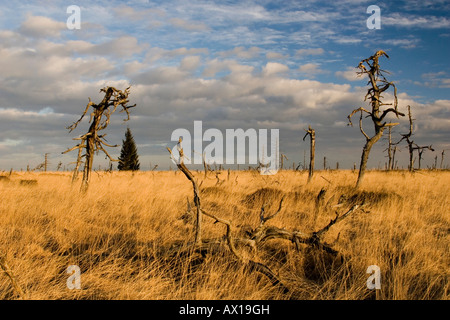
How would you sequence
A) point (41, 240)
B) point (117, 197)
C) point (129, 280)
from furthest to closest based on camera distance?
point (117, 197)
point (41, 240)
point (129, 280)

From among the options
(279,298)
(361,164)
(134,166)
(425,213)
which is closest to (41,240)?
(279,298)

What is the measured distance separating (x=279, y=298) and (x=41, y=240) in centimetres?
390

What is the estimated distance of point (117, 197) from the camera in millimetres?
9492

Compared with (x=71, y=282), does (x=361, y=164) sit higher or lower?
higher

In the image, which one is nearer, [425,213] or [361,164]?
[425,213]

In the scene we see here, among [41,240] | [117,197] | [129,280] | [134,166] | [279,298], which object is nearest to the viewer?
[279,298]

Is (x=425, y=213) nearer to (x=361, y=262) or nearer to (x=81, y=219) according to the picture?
(x=361, y=262)

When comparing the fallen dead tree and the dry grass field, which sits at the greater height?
the fallen dead tree
